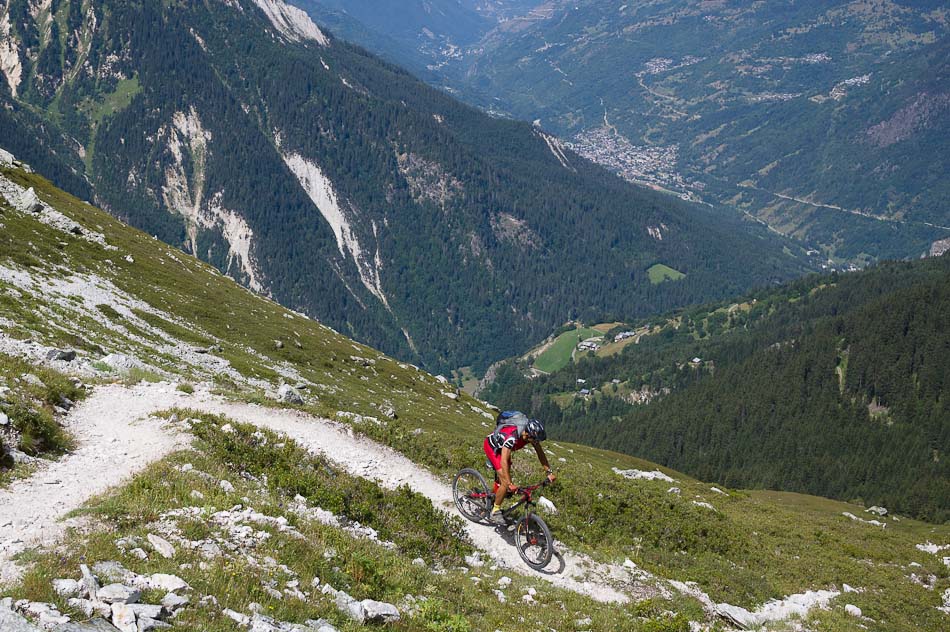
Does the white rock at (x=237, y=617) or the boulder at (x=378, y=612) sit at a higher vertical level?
the boulder at (x=378, y=612)

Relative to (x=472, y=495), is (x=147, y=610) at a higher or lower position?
lower

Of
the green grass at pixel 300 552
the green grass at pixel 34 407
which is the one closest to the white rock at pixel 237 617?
the green grass at pixel 300 552

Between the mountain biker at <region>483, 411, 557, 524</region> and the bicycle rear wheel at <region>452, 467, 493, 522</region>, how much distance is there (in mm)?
951

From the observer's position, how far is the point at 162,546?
12.6 meters

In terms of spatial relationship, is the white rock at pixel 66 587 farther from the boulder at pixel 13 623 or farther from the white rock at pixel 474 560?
the white rock at pixel 474 560

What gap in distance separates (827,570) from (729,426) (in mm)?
183690

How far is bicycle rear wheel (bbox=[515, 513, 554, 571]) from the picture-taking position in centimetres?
1933

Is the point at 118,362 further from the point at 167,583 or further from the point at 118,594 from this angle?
the point at 118,594

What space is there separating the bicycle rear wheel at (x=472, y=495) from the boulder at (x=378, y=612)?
8.04 meters

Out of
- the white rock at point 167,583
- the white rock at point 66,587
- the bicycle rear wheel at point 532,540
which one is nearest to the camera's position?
the white rock at point 66,587

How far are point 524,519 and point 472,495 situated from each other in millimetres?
2259

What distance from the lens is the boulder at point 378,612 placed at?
12.5 meters

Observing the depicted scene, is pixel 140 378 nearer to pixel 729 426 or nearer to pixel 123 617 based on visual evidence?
pixel 123 617

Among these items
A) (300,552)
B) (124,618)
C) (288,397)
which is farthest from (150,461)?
(288,397)
